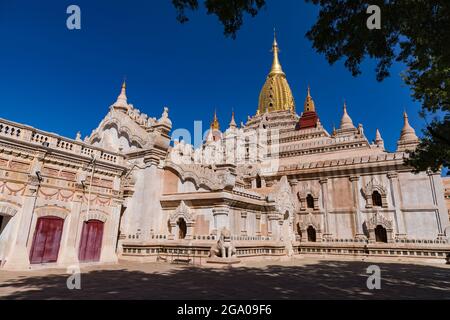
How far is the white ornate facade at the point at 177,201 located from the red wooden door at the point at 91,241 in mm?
57

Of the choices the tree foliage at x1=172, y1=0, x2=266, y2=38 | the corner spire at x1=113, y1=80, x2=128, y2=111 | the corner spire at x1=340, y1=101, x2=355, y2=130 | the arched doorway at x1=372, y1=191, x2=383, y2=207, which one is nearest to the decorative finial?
the corner spire at x1=340, y1=101, x2=355, y2=130

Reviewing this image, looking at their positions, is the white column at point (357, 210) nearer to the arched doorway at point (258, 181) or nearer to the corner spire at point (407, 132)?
the arched doorway at point (258, 181)

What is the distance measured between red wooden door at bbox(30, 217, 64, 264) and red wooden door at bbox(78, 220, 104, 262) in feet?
4.28

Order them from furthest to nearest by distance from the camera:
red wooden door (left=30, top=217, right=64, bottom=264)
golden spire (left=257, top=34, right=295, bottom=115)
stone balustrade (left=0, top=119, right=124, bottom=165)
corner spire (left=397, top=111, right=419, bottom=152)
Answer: golden spire (left=257, top=34, right=295, bottom=115), corner spire (left=397, top=111, right=419, bottom=152), red wooden door (left=30, top=217, right=64, bottom=264), stone balustrade (left=0, top=119, right=124, bottom=165)

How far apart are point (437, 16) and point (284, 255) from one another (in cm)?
1803

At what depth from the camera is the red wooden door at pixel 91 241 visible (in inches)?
656

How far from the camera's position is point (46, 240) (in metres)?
15.1

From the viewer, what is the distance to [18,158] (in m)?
14.4

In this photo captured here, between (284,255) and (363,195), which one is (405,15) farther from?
(363,195)

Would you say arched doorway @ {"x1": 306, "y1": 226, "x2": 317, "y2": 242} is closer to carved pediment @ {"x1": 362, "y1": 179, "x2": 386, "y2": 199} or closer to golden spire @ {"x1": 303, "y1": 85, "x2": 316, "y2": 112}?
carved pediment @ {"x1": 362, "y1": 179, "x2": 386, "y2": 199}

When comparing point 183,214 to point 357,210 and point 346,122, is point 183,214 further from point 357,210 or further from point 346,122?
point 346,122

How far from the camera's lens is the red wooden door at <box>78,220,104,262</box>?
54.7 ft
